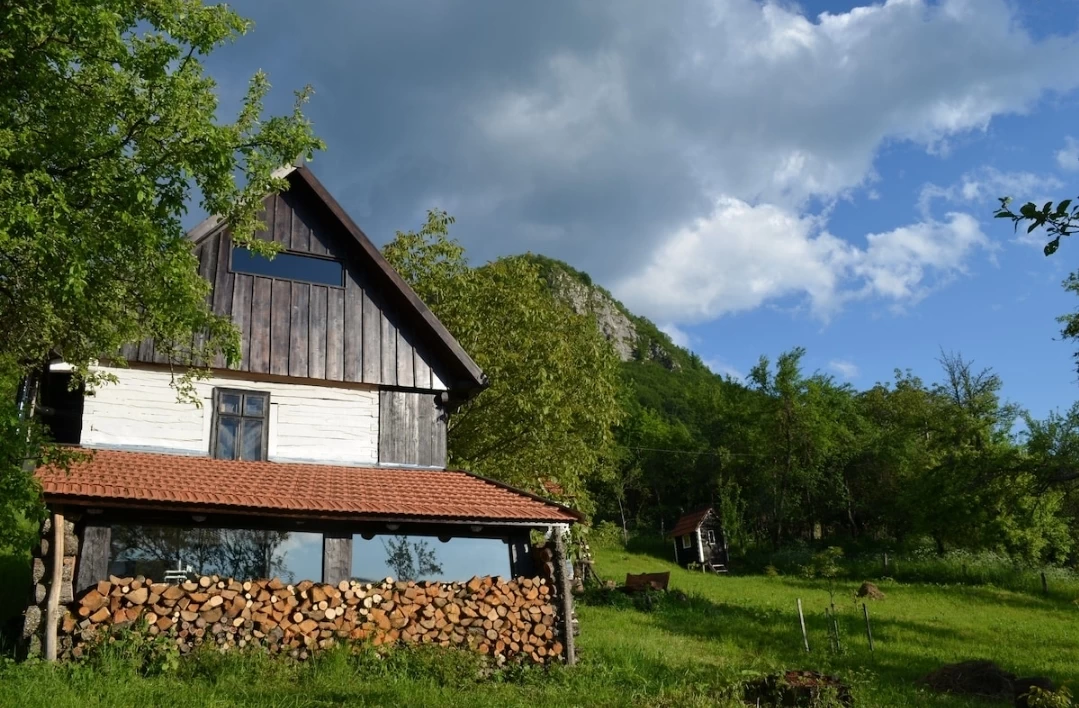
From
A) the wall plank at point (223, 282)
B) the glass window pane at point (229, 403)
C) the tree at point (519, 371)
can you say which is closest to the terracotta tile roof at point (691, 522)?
the tree at point (519, 371)

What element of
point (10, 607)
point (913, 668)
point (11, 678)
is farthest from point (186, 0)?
point (913, 668)

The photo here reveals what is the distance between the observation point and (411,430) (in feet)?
54.7

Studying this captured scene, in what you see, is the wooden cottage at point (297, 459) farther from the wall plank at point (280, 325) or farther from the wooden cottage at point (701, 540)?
the wooden cottage at point (701, 540)

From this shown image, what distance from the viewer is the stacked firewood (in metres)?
11.8

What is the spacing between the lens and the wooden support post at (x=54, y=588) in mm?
11172

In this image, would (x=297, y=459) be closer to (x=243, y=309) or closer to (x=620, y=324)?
(x=243, y=309)

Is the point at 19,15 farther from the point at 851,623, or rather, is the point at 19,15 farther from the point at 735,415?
the point at 735,415

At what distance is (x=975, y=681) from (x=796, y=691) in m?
5.45

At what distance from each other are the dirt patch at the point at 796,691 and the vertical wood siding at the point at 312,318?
846 centimetres

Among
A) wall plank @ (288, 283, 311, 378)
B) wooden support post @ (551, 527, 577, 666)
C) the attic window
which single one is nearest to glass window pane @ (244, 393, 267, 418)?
wall plank @ (288, 283, 311, 378)

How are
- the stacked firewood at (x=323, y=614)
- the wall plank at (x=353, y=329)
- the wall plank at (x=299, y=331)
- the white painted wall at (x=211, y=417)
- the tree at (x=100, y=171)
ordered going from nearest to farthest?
1. the tree at (x=100, y=171)
2. the stacked firewood at (x=323, y=614)
3. the white painted wall at (x=211, y=417)
4. the wall plank at (x=299, y=331)
5. the wall plank at (x=353, y=329)

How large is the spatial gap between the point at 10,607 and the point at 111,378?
6547 millimetres

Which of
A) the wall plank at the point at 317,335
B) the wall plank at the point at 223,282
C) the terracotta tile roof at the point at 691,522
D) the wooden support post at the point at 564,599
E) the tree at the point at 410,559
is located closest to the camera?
the wooden support post at the point at 564,599

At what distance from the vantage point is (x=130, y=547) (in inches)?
496
